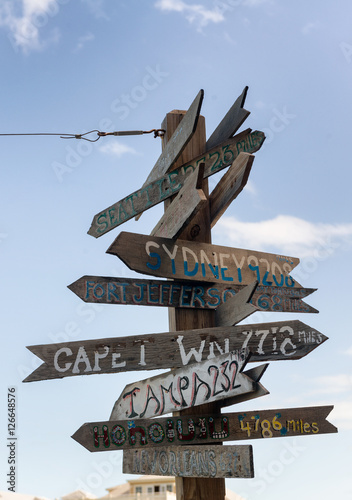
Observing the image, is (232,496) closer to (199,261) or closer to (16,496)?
(16,496)

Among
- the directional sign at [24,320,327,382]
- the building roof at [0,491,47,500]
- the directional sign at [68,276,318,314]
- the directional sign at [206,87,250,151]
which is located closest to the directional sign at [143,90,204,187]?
the directional sign at [206,87,250,151]

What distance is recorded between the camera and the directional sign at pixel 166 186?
555 centimetres

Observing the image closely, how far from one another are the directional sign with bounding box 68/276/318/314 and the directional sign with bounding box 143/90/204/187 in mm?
1252

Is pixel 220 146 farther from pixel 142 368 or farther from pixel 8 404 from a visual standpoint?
pixel 8 404

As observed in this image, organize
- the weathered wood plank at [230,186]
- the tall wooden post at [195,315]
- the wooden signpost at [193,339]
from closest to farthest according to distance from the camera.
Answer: the wooden signpost at [193,339] < the tall wooden post at [195,315] < the weathered wood plank at [230,186]

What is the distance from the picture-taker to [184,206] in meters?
5.04

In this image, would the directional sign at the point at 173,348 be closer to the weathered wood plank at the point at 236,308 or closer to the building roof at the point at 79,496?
the weathered wood plank at the point at 236,308

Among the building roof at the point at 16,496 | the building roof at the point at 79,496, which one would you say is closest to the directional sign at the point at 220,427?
the building roof at the point at 16,496

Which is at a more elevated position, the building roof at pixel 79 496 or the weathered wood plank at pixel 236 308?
the weathered wood plank at pixel 236 308

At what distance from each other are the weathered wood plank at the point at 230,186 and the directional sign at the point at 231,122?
1.40 ft

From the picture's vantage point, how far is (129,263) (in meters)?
4.92

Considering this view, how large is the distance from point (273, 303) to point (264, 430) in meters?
1.14

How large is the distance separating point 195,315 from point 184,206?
0.99 m

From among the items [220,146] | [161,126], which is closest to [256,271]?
[220,146]
